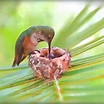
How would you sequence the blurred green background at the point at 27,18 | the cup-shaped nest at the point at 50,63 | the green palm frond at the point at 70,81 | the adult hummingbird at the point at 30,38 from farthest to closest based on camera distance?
the blurred green background at the point at 27,18
the adult hummingbird at the point at 30,38
the cup-shaped nest at the point at 50,63
the green palm frond at the point at 70,81

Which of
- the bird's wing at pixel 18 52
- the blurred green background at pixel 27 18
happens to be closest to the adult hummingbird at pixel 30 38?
the bird's wing at pixel 18 52

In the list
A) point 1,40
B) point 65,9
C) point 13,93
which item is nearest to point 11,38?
point 1,40

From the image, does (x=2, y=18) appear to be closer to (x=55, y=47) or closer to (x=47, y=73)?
(x=55, y=47)

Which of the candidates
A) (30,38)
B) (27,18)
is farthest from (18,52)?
(27,18)

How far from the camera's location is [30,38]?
3.28 feet

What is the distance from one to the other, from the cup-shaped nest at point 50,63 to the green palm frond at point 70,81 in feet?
0.07

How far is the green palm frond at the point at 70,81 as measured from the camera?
23.8 inches

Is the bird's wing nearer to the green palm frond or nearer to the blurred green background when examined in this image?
the green palm frond

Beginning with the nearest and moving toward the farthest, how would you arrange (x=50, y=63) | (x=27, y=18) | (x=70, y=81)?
1. (x=70, y=81)
2. (x=50, y=63)
3. (x=27, y=18)

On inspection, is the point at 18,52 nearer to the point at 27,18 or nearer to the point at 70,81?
the point at 70,81

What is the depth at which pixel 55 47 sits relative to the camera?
1.01 meters

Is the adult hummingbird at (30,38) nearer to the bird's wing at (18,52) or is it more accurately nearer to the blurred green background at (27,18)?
the bird's wing at (18,52)

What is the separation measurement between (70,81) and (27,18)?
1184 millimetres

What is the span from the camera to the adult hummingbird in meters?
0.98
